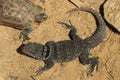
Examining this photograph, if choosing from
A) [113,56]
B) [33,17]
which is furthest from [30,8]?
[113,56]

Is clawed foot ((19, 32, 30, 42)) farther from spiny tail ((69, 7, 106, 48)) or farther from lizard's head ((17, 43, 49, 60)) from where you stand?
spiny tail ((69, 7, 106, 48))

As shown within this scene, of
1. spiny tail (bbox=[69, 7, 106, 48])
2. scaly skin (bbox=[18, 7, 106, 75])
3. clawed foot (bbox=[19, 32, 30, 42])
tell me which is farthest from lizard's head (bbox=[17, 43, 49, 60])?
spiny tail (bbox=[69, 7, 106, 48])

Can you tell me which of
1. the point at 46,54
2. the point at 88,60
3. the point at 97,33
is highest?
the point at 97,33

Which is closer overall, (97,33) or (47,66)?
(47,66)

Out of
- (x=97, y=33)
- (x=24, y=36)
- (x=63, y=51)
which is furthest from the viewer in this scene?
(x=24, y=36)

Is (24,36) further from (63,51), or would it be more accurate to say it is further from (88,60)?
(88,60)

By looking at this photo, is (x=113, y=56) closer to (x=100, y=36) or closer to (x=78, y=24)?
(x=100, y=36)

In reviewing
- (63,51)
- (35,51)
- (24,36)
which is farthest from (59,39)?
(24,36)
